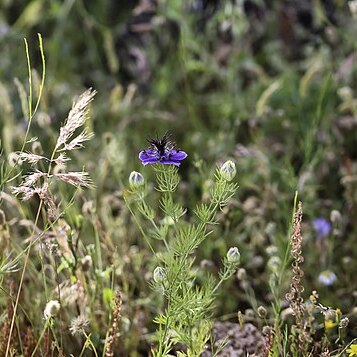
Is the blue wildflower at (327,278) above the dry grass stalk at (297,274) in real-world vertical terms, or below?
below

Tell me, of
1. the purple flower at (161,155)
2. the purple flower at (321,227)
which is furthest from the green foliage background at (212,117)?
the purple flower at (161,155)

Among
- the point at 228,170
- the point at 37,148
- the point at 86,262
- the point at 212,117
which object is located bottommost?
the point at 212,117

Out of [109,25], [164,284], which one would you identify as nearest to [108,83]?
[109,25]

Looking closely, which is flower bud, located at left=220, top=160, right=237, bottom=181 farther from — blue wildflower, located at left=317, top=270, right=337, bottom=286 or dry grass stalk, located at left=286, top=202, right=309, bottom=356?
blue wildflower, located at left=317, top=270, right=337, bottom=286

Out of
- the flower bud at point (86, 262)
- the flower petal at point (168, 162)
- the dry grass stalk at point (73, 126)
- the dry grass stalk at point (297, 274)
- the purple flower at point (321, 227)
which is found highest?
the dry grass stalk at point (73, 126)

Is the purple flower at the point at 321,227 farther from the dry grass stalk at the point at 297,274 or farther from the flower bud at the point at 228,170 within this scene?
the flower bud at the point at 228,170

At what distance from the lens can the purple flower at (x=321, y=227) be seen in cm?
Result: 184

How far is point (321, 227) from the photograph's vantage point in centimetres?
185

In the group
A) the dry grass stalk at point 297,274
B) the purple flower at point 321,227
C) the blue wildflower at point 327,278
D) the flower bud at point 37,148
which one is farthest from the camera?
the purple flower at point 321,227

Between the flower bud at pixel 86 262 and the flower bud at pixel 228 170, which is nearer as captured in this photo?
the flower bud at pixel 228 170

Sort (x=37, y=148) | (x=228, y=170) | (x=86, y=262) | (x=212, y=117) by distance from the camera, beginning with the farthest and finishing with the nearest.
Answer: (x=212, y=117), (x=37, y=148), (x=86, y=262), (x=228, y=170)

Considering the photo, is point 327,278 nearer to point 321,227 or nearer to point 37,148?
point 321,227

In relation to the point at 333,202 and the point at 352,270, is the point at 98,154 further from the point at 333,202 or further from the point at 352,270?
the point at 352,270

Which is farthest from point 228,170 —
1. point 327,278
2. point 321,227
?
point 321,227
